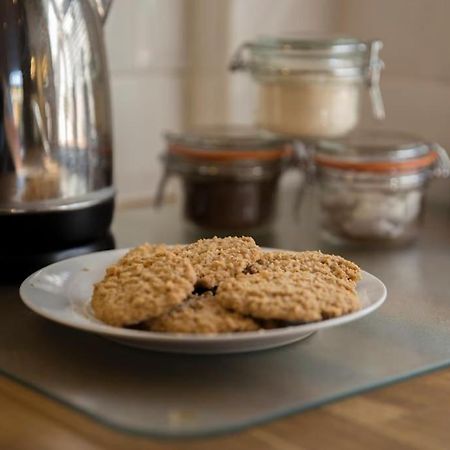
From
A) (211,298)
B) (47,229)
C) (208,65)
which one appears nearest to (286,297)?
(211,298)

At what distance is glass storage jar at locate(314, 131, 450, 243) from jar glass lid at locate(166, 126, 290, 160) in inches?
1.9

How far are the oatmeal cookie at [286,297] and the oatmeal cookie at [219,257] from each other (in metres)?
0.02

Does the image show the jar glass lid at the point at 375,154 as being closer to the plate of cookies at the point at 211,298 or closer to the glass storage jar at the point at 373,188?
the glass storage jar at the point at 373,188

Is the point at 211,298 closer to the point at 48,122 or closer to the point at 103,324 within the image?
the point at 103,324

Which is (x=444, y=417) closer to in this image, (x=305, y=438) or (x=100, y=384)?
(x=305, y=438)

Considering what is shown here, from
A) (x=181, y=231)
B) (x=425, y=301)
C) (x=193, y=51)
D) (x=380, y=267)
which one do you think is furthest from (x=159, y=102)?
(x=425, y=301)

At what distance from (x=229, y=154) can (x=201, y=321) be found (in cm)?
41

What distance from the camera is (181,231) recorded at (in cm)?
98

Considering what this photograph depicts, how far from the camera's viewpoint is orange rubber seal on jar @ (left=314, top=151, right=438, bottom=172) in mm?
907

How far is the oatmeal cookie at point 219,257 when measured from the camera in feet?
2.00

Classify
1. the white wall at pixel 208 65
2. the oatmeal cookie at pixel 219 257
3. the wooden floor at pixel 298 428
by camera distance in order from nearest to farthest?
the wooden floor at pixel 298 428, the oatmeal cookie at pixel 219 257, the white wall at pixel 208 65

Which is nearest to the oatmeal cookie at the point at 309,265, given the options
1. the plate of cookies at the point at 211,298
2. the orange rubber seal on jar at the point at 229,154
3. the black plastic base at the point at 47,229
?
the plate of cookies at the point at 211,298

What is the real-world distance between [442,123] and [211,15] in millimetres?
308

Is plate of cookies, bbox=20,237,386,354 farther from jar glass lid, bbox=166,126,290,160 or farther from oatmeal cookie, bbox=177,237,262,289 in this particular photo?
jar glass lid, bbox=166,126,290,160
